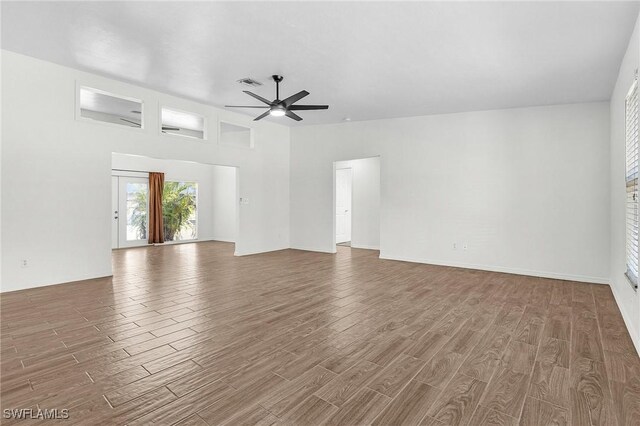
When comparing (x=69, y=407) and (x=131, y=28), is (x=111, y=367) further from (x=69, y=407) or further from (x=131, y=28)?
(x=131, y=28)

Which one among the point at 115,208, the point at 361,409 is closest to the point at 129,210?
the point at 115,208

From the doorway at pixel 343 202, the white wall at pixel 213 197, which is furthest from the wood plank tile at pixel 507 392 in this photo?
the white wall at pixel 213 197

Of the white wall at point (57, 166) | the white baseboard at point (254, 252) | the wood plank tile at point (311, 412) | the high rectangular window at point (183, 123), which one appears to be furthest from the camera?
the white baseboard at point (254, 252)

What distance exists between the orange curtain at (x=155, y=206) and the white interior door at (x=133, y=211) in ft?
0.47

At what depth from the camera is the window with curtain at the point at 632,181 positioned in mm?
3262

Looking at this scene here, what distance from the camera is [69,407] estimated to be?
6.61 feet

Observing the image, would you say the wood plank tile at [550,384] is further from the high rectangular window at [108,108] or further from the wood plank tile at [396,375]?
the high rectangular window at [108,108]

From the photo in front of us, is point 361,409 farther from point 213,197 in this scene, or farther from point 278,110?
point 213,197

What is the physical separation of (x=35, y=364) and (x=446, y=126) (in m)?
6.99

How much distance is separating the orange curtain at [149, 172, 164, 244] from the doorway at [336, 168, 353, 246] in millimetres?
5296

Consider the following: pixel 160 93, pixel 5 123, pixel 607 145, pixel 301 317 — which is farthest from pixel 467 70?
pixel 5 123

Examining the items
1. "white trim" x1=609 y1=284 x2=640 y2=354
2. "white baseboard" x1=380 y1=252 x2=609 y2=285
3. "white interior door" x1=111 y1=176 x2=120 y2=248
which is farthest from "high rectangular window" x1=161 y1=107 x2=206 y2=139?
"white trim" x1=609 y1=284 x2=640 y2=354

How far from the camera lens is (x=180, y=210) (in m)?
10.7

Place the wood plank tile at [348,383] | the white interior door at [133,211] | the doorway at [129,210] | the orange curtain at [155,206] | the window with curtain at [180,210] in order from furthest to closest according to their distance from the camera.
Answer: the window with curtain at [180,210]
the orange curtain at [155,206]
the white interior door at [133,211]
the doorway at [129,210]
the wood plank tile at [348,383]
